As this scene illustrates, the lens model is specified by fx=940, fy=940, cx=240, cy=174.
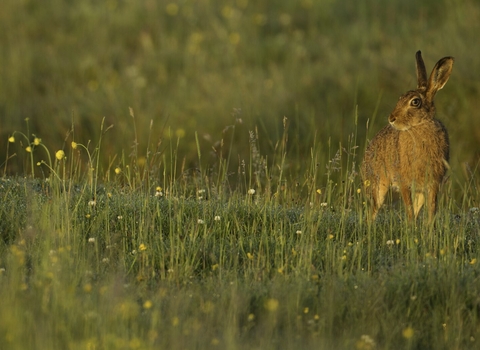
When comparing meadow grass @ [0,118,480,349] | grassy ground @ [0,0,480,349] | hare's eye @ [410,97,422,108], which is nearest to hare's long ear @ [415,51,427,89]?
hare's eye @ [410,97,422,108]

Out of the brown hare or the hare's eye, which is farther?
the hare's eye

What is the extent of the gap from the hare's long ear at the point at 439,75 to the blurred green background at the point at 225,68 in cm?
343

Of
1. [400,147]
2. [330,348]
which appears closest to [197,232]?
[330,348]

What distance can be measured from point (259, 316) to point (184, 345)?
0.73 m

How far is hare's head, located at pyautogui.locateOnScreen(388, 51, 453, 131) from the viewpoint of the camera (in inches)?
311

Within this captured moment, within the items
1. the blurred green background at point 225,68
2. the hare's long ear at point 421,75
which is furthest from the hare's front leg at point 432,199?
the blurred green background at point 225,68

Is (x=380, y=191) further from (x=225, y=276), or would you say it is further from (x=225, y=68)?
(x=225, y=68)

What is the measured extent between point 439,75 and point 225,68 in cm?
699

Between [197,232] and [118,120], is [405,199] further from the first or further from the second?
[118,120]

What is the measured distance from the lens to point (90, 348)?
457 centimetres

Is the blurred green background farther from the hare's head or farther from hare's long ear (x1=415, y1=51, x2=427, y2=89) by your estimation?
the hare's head

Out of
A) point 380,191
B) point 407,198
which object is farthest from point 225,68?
point 407,198

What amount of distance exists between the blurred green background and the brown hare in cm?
334

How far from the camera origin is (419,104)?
26.1ft
